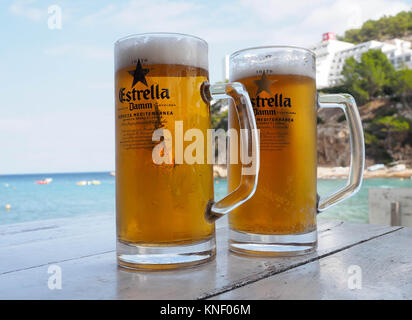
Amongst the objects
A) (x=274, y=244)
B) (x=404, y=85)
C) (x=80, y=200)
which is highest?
(x=404, y=85)

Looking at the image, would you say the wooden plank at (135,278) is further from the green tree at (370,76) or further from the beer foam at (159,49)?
the green tree at (370,76)

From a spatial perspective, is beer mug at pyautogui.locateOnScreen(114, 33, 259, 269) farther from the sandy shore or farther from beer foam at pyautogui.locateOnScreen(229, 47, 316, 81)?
the sandy shore

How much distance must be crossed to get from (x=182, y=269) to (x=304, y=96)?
0.36 metres

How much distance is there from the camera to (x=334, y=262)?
2.17 ft

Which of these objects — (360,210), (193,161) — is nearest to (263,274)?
(193,161)

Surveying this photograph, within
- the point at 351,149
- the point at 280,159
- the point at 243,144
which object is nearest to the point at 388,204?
the point at 351,149

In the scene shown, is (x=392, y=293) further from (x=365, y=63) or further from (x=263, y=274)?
(x=365, y=63)

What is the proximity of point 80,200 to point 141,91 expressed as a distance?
2461cm

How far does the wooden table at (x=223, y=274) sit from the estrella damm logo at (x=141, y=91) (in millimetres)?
248

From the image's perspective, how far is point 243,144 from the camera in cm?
63

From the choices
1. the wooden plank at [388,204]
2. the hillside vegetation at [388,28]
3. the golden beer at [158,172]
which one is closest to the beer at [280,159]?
the golden beer at [158,172]

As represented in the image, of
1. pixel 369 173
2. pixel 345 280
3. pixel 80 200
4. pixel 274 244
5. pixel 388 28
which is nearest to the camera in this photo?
pixel 345 280

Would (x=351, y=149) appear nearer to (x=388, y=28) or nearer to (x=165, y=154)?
(x=165, y=154)

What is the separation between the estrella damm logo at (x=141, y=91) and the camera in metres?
0.60
